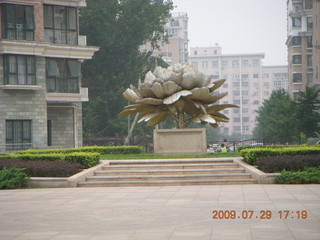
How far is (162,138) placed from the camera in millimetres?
25062

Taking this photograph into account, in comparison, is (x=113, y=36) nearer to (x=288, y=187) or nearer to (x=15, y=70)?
(x=15, y=70)

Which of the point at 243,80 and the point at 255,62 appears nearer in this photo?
the point at 243,80

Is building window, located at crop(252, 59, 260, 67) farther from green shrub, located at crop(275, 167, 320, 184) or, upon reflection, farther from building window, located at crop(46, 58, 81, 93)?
green shrub, located at crop(275, 167, 320, 184)

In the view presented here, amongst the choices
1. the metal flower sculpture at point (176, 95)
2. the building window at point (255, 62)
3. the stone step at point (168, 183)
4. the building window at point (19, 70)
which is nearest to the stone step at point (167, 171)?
the stone step at point (168, 183)

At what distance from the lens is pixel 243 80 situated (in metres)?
163

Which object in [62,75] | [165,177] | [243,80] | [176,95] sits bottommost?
[165,177]

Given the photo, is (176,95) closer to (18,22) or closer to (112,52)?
(18,22)

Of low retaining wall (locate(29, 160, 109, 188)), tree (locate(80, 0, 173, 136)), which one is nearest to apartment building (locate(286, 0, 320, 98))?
tree (locate(80, 0, 173, 136))

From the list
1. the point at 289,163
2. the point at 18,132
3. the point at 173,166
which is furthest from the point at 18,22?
the point at 289,163

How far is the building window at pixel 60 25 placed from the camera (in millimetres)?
39844

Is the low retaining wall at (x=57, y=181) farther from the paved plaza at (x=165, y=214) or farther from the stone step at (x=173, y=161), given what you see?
the stone step at (x=173, y=161)

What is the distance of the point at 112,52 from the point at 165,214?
131 ft

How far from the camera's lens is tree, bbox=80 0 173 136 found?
49906 mm

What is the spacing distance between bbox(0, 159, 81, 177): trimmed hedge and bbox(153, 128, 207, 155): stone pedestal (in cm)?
508
